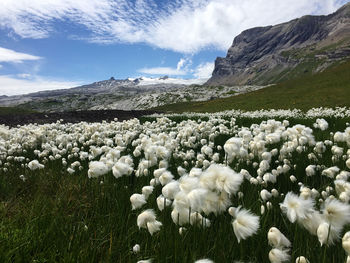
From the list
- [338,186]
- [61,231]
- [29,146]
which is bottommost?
[29,146]

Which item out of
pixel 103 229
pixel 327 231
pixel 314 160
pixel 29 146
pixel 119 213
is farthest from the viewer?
pixel 29 146

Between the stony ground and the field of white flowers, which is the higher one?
the field of white flowers

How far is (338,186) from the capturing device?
3.08m

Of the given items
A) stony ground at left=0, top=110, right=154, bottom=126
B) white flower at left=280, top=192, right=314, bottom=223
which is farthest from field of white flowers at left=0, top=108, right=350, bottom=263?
stony ground at left=0, top=110, right=154, bottom=126

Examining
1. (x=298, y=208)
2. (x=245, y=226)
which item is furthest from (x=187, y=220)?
(x=298, y=208)

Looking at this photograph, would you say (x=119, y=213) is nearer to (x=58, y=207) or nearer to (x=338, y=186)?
(x=58, y=207)

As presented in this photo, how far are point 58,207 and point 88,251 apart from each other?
4.55 feet

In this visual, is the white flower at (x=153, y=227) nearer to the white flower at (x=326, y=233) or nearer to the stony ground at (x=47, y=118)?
the white flower at (x=326, y=233)

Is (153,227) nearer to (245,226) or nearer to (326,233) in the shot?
(245,226)

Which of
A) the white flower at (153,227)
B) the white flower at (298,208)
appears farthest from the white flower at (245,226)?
the white flower at (153,227)

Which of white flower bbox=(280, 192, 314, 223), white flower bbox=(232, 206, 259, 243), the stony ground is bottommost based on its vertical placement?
the stony ground

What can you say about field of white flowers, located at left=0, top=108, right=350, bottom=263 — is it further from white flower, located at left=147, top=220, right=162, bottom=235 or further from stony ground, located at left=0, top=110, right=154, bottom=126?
stony ground, located at left=0, top=110, right=154, bottom=126

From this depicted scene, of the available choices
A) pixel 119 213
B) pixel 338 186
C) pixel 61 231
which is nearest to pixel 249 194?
pixel 338 186

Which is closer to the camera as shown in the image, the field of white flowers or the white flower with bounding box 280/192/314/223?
the white flower with bounding box 280/192/314/223
